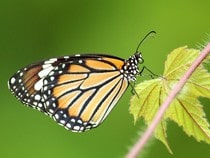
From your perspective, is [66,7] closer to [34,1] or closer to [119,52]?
[34,1]

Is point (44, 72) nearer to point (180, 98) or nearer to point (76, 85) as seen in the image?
point (76, 85)

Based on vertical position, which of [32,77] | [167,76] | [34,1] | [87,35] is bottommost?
[167,76]

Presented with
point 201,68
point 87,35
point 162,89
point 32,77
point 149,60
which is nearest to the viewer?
point 201,68

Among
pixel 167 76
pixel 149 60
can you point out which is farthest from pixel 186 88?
pixel 149 60

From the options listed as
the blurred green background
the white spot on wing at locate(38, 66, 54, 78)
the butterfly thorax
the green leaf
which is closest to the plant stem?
the green leaf

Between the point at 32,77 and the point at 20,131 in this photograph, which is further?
the point at 20,131

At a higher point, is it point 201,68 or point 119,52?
point 119,52

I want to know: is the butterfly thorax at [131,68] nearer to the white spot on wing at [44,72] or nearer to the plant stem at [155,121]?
the white spot on wing at [44,72]

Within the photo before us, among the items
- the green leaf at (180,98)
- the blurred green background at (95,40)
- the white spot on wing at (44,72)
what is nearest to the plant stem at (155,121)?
the green leaf at (180,98)
